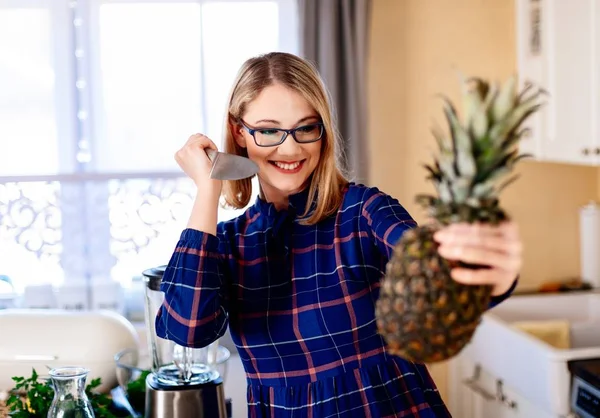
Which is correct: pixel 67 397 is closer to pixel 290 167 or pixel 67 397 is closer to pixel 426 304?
pixel 290 167

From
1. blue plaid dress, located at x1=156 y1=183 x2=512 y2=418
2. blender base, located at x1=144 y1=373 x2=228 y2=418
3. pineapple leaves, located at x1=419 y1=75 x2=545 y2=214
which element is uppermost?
pineapple leaves, located at x1=419 y1=75 x2=545 y2=214

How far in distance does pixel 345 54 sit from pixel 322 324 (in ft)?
6.75

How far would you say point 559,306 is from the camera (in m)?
3.06

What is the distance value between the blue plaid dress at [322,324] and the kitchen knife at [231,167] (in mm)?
134

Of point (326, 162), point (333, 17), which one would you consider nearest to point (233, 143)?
point (326, 162)

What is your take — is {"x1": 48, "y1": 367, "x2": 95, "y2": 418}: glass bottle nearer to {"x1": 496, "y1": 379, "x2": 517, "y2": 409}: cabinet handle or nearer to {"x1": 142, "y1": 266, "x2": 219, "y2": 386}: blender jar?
{"x1": 142, "y1": 266, "x2": 219, "y2": 386}: blender jar

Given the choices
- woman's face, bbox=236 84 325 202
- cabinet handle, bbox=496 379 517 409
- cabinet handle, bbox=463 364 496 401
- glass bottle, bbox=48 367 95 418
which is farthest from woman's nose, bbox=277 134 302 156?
cabinet handle, bbox=463 364 496 401

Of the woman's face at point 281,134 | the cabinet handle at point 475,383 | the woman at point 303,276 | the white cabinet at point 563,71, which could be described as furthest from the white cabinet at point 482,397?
the woman's face at point 281,134

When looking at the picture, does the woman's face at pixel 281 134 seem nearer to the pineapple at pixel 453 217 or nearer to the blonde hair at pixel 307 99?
the blonde hair at pixel 307 99

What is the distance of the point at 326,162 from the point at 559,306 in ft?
6.39

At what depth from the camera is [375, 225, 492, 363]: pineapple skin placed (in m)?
0.76

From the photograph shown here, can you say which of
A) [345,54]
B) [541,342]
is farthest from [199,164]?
[345,54]

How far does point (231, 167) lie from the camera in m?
1.27

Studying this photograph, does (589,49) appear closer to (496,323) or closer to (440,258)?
(496,323)
